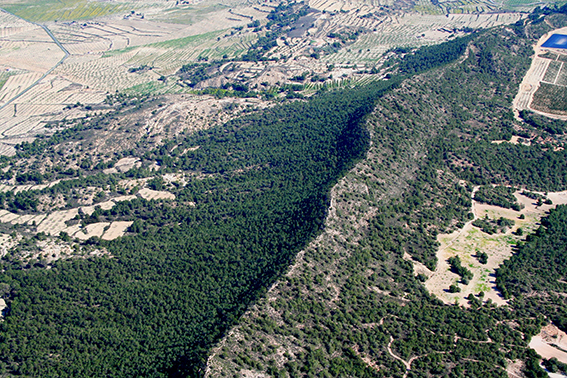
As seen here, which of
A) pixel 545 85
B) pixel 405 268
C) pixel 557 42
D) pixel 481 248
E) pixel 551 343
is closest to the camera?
pixel 551 343

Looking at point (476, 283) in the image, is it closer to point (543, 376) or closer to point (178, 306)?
point (543, 376)

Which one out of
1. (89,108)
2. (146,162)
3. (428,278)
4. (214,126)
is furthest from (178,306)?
(89,108)

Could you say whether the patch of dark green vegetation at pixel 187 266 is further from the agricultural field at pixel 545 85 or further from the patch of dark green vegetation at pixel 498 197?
the agricultural field at pixel 545 85

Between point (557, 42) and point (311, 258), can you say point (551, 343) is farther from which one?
point (557, 42)

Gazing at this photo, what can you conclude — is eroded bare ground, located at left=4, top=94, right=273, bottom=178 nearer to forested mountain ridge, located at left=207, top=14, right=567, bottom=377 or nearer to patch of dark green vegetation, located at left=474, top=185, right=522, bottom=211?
forested mountain ridge, located at left=207, top=14, right=567, bottom=377

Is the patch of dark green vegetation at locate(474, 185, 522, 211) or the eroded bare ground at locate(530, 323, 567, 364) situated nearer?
the eroded bare ground at locate(530, 323, 567, 364)

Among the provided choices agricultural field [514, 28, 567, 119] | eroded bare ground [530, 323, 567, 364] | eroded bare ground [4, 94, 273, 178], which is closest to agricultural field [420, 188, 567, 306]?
eroded bare ground [530, 323, 567, 364]

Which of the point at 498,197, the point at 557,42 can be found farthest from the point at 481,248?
the point at 557,42
